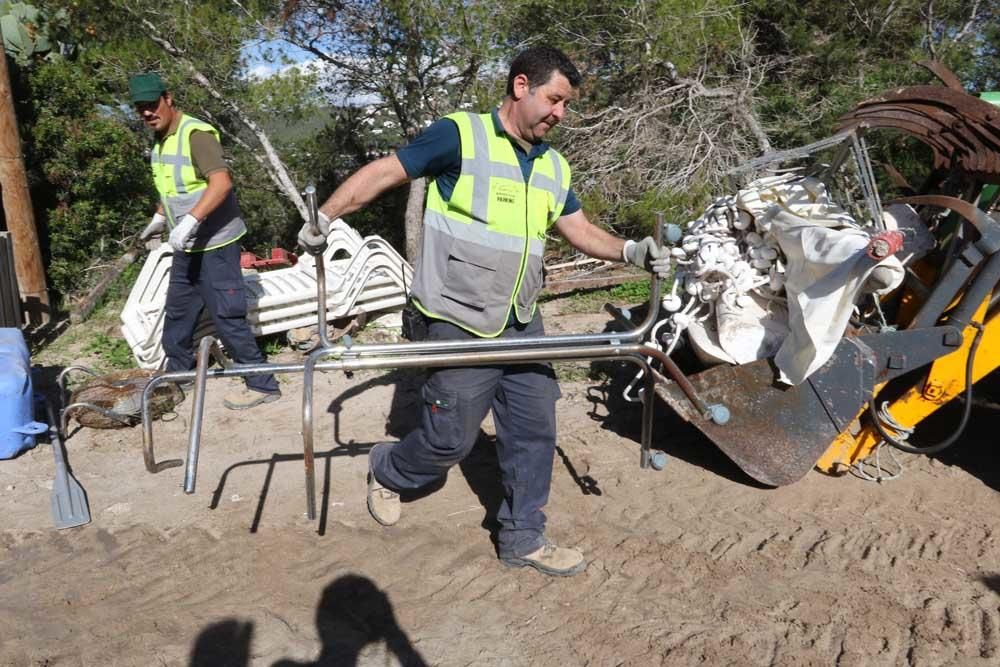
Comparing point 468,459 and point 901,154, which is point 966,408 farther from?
point 901,154

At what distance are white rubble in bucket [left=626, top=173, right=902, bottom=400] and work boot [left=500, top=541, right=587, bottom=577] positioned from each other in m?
1.19

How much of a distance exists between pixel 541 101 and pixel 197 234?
2.50 meters

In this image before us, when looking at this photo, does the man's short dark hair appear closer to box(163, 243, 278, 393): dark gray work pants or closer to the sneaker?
box(163, 243, 278, 393): dark gray work pants

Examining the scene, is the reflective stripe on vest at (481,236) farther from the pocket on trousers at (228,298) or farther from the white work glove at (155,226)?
the white work glove at (155,226)

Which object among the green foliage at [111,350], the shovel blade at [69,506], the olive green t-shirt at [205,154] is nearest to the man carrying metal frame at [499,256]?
the shovel blade at [69,506]

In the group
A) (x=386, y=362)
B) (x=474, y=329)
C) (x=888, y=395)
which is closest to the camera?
(x=386, y=362)

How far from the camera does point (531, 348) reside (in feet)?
9.49

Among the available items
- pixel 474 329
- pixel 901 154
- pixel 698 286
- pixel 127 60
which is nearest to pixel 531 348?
pixel 474 329

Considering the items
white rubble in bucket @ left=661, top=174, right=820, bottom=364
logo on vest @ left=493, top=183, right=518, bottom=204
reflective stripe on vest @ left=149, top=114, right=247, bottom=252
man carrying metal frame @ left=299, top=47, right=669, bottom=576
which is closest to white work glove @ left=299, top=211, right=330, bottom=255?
man carrying metal frame @ left=299, top=47, right=669, bottom=576

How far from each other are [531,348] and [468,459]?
1.30m

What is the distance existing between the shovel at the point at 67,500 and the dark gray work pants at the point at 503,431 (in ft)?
4.70

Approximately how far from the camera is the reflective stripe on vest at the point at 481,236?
273 cm

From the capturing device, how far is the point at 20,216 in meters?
6.50

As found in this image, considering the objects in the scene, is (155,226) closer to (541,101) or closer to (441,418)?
(441,418)
